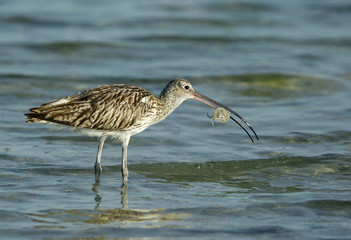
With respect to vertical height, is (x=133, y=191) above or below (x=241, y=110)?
below

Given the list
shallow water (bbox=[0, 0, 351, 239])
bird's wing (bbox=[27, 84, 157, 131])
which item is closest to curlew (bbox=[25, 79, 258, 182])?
bird's wing (bbox=[27, 84, 157, 131])

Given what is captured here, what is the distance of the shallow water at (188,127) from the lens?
898 cm

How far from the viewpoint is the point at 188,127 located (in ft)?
46.0

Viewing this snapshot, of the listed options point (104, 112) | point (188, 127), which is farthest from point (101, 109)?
point (188, 127)

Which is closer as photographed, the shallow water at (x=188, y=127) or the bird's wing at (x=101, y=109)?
the shallow water at (x=188, y=127)

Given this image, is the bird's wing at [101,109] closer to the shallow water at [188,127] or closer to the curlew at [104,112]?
the curlew at [104,112]

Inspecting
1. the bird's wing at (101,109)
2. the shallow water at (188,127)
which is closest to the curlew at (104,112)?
the bird's wing at (101,109)

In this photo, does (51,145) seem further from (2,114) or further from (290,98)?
(290,98)

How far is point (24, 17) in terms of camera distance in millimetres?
23922

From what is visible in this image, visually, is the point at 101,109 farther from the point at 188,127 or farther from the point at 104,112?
the point at 188,127

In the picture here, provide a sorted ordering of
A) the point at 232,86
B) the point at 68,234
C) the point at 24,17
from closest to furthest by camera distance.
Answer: the point at 68,234 → the point at 232,86 → the point at 24,17

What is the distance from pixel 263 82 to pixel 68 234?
10.3 meters

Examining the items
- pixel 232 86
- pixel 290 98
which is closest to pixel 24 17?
pixel 232 86

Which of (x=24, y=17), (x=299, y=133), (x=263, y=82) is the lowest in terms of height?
(x=299, y=133)
